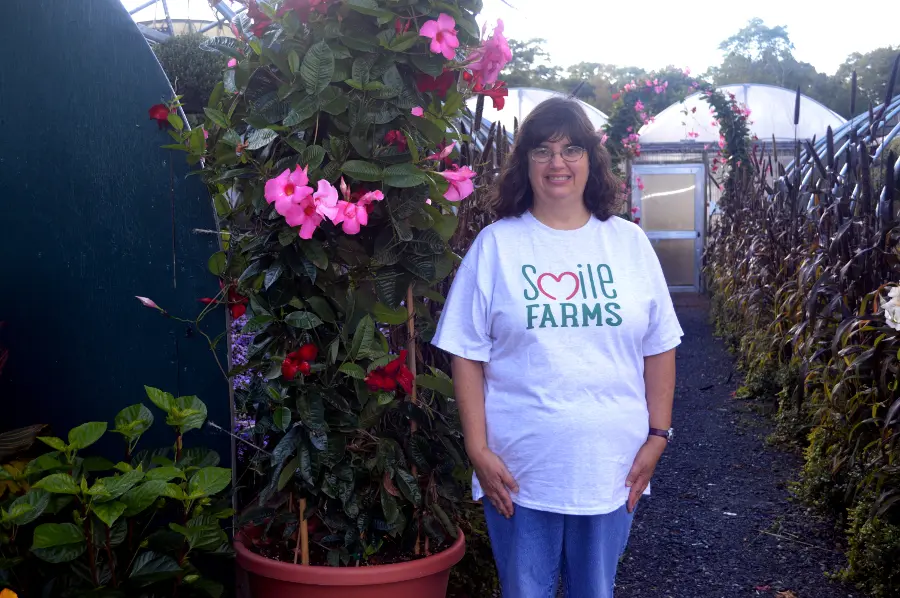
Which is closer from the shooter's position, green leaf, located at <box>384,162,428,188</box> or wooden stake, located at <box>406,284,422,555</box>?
green leaf, located at <box>384,162,428,188</box>

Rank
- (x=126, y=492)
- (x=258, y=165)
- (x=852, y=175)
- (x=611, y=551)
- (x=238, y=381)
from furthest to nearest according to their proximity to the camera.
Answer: (x=852, y=175)
(x=238, y=381)
(x=258, y=165)
(x=611, y=551)
(x=126, y=492)

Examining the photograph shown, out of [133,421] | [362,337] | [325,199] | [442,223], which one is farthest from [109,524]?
[442,223]

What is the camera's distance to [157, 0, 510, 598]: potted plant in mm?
1821

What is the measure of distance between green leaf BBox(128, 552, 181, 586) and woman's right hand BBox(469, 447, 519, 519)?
1.98 feet

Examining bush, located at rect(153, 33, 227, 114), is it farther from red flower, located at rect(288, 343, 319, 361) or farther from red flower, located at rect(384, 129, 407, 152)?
red flower, located at rect(288, 343, 319, 361)

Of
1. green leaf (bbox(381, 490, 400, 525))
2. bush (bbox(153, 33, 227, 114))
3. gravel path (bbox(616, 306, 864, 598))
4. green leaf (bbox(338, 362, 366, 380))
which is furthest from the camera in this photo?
bush (bbox(153, 33, 227, 114))

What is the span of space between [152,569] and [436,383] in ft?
2.46

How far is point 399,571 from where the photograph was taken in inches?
77.5

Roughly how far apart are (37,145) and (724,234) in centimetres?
800

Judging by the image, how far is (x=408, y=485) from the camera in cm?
203

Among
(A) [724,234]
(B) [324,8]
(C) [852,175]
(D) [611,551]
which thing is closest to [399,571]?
(D) [611,551]

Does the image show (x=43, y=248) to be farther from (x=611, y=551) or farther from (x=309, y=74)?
(x=611, y=551)

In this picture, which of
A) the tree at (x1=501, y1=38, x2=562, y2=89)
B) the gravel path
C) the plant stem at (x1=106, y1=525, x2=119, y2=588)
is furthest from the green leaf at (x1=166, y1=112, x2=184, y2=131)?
the tree at (x1=501, y1=38, x2=562, y2=89)

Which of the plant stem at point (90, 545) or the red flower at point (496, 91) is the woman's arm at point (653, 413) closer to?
the red flower at point (496, 91)
